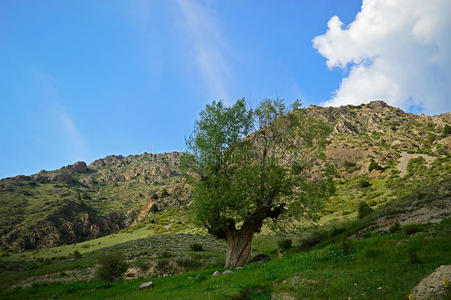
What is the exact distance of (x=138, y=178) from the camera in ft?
653

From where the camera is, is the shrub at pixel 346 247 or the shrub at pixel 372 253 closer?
the shrub at pixel 372 253

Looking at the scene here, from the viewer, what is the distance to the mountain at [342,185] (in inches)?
2170

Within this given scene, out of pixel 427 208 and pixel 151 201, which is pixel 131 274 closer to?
pixel 427 208

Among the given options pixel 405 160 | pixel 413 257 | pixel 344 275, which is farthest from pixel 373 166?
pixel 344 275

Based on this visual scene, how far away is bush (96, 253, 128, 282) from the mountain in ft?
38.8

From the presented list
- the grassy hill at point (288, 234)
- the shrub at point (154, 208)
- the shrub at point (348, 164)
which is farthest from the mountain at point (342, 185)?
the grassy hill at point (288, 234)

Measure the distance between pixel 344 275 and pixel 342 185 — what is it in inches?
2567

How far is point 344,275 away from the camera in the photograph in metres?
9.92

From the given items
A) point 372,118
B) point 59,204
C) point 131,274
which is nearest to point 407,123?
point 372,118

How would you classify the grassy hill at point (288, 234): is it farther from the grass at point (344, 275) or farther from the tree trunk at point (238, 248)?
the tree trunk at point (238, 248)

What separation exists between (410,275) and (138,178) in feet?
678

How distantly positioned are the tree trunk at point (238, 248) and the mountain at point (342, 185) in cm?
693

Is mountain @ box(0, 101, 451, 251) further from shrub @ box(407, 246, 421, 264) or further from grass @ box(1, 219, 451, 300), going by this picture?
shrub @ box(407, 246, 421, 264)

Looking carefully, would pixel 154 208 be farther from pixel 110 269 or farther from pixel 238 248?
pixel 238 248
